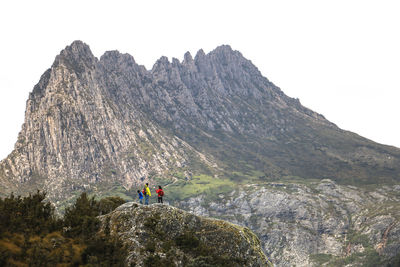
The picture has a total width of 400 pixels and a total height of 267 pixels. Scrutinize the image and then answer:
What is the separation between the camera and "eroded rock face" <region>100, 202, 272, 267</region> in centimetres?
3020

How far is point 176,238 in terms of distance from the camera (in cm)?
3266

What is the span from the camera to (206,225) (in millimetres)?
35000

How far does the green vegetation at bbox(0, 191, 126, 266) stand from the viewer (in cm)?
2562

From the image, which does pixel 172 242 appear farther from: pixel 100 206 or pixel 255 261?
pixel 100 206

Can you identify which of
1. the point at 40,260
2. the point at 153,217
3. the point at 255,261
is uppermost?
the point at 153,217

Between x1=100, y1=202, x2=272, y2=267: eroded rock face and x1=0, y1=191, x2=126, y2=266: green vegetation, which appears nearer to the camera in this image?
x1=0, y1=191, x2=126, y2=266: green vegetation

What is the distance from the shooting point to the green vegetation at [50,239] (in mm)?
25625

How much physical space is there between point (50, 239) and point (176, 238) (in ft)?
39.6

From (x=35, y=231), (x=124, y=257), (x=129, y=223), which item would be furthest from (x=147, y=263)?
(x=35, y=231)

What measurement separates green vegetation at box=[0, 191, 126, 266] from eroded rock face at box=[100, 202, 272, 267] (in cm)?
152

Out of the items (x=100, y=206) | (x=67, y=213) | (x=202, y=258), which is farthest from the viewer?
(x=100, y=206)

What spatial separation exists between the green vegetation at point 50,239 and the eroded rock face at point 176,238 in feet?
4.98

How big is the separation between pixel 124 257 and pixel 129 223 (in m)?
4.22

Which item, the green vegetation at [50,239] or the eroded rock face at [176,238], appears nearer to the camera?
the green vegetation at [50,239]
